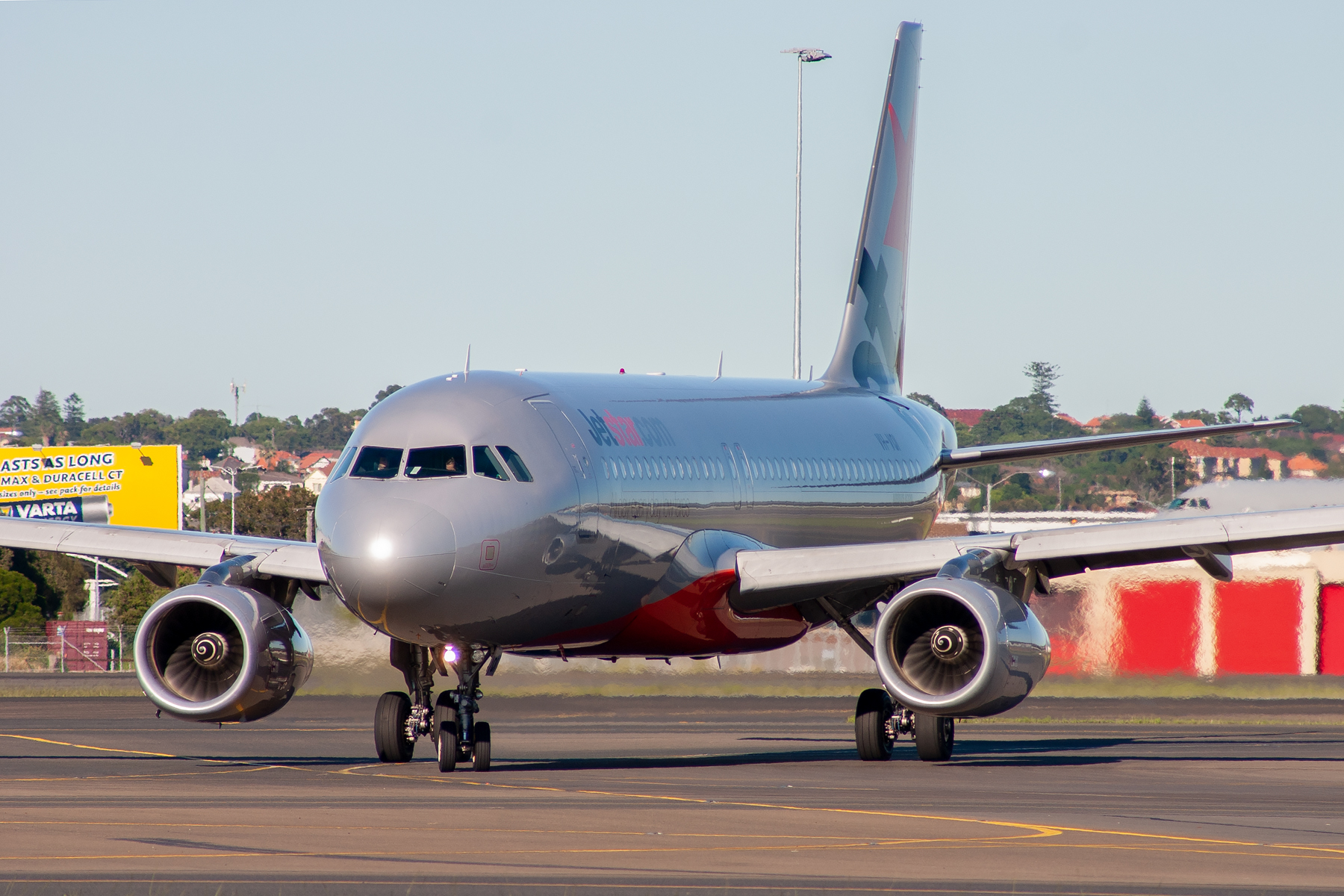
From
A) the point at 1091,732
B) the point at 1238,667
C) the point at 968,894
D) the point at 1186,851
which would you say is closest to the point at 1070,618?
the point at 1238,667

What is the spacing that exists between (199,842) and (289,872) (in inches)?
76.7

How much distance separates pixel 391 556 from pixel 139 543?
631cm

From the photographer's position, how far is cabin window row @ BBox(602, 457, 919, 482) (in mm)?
22406

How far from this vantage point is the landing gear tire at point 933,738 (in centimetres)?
2331

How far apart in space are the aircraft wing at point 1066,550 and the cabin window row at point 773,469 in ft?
4.42

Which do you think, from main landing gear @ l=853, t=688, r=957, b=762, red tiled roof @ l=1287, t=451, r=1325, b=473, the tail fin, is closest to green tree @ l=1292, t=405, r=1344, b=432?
red tiled roof @ l=1287, t=451, r=1325, b=473

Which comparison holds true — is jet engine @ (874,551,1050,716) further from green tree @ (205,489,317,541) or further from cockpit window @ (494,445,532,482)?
green tree @ (205,489,317,541)

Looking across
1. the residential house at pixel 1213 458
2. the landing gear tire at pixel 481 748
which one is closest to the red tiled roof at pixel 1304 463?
the landing gear tire at pixel 481 748

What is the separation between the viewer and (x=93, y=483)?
73.4 metres

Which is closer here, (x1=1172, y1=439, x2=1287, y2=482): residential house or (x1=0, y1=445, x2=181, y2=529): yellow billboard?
(x1=0, y1=445, x2=181, y2=529): yellow billboard

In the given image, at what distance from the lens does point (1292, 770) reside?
72.2 feet

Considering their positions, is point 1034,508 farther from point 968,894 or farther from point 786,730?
point 968,894

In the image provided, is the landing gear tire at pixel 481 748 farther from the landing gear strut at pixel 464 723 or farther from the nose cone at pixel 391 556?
the nose cone at pixel 391 556

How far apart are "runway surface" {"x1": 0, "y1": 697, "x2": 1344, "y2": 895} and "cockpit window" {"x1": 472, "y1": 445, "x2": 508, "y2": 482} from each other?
Answer: 3.04 metres
